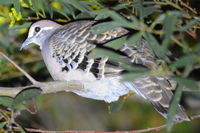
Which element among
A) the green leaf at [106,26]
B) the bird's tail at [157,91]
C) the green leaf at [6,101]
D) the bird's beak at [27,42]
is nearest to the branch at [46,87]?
the green leaf at [6,101]

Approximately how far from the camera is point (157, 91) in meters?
1.99

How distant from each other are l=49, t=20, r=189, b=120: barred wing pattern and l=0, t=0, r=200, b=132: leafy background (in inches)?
3.3

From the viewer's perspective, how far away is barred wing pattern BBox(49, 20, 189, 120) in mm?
1981

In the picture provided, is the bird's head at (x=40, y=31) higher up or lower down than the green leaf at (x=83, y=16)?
lower down

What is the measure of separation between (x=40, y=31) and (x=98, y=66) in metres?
0.65

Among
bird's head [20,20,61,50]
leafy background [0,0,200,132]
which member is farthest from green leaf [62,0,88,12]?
bird's head [20,20,61,50]

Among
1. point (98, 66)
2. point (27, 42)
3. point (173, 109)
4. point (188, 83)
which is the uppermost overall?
point (188, 83)

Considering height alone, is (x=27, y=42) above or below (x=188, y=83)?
below

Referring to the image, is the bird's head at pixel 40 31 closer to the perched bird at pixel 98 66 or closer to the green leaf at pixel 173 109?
the perched bird at pixel 98 66

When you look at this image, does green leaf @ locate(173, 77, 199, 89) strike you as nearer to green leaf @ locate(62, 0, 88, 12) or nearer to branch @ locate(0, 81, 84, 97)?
branch @ locate(0, 81, 84, 97)

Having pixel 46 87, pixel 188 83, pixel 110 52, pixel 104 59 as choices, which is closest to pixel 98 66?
pixel 104 59

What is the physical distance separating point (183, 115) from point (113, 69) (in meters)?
0.37

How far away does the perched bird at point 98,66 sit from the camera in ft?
6.52

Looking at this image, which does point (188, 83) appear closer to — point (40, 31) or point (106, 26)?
point (106, 26)
